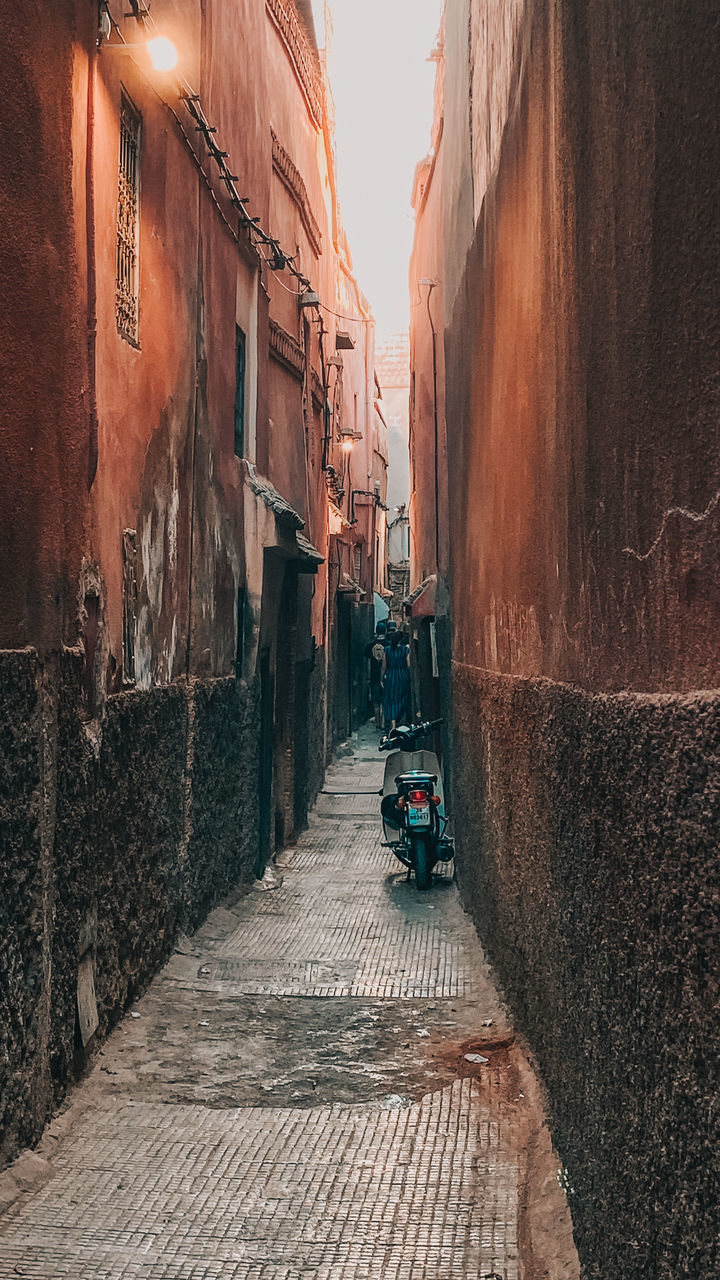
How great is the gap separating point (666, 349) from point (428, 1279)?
2910 millimetres

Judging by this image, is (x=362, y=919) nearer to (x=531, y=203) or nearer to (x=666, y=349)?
(x=531, y=203)

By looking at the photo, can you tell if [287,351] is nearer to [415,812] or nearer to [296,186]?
[296,186]

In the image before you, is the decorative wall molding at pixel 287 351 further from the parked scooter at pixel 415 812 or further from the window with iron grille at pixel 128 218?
the window with iron grille at pixel 128 218

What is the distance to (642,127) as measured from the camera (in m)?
2.45

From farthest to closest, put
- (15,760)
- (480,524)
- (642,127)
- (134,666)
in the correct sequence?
(480,524), (134,666), (15,760), (642,127)

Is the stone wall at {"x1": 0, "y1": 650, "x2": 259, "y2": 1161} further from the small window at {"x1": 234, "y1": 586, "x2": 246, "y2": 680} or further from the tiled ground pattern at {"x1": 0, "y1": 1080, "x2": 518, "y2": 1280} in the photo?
the small window at {"x1": 234, "y1": 586, "x2": 246, "y2": 680}

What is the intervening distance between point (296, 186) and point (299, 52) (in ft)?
5.25

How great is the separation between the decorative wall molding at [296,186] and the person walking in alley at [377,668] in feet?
47.9

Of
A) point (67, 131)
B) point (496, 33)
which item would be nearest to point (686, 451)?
point (67, 131)

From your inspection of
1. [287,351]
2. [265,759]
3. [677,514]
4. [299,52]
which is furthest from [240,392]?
[677,514]

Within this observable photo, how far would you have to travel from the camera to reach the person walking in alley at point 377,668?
31.2 meters

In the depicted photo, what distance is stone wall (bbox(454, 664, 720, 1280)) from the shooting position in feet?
6.65

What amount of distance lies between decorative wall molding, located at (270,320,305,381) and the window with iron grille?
5915mm

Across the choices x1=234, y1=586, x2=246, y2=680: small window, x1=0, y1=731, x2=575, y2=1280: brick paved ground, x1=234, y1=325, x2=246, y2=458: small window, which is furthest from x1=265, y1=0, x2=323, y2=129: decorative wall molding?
x1=0, y1=731, x2=575, y2=1280: brick paved ground
